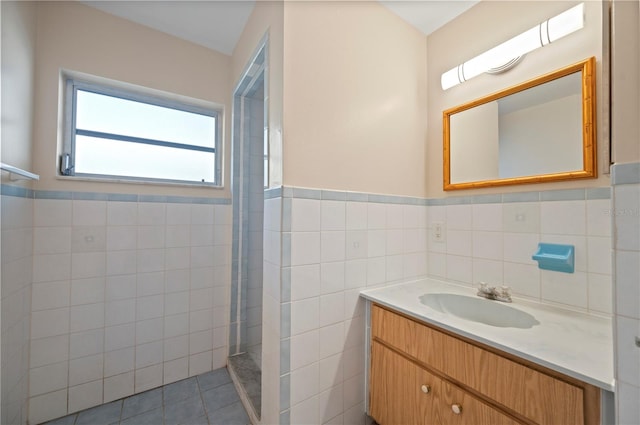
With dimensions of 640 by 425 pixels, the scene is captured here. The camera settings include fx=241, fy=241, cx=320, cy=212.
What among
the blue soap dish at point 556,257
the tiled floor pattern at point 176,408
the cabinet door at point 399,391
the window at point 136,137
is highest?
the window at point 136,137

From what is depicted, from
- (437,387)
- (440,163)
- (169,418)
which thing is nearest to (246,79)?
(440,163)

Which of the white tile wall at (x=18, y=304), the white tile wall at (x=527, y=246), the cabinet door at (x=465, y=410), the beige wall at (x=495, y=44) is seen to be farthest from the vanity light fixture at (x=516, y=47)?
the white tile wall at (x=18, y=304)

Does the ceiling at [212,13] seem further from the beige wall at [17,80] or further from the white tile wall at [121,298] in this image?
the white tile wall at [121,298]

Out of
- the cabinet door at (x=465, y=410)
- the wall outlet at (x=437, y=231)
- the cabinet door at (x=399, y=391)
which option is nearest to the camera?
the cabinet door at (x=465, y=410)

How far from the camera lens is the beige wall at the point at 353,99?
1.13m

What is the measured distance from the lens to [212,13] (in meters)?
1.58

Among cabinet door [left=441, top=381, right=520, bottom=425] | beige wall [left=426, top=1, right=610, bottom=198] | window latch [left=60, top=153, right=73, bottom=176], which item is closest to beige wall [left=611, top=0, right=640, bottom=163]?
beige wall [left=426, top=1, right=610, bottom=198]

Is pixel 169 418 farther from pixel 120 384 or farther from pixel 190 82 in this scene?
pixel 190 82

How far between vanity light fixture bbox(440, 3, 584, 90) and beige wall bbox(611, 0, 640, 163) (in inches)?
23.7

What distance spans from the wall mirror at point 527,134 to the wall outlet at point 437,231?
23cm

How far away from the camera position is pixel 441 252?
154cm

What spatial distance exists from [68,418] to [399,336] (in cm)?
195

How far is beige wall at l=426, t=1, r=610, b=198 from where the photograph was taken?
1.01 metres

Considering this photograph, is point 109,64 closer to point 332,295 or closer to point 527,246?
point 332,295
